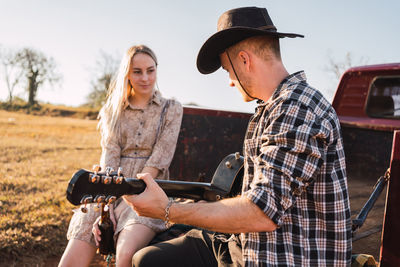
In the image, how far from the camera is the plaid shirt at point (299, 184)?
4.50ft

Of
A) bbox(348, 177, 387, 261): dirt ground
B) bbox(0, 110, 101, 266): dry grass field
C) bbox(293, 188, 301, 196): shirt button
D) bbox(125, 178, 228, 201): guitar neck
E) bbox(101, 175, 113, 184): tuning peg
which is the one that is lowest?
bbox(0, 110, 101, 266): dry grass field

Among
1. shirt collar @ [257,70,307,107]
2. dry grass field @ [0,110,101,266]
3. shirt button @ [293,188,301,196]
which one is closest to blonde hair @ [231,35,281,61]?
shirt collar @ [257,70,307,107]

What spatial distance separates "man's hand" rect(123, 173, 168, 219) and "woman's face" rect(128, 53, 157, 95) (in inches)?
67.0

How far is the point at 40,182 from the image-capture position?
6840 millimetres

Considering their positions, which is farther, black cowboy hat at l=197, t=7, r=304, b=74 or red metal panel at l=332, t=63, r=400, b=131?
red metal panel at l=332, t=63, r=400, b=131

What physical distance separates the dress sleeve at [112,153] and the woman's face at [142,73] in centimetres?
46

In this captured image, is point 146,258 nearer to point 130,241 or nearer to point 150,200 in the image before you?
point 130,241

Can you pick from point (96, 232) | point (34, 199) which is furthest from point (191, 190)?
point (34, 199)

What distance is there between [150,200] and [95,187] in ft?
0.82

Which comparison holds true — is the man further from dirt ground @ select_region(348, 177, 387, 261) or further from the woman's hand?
the woman's hand

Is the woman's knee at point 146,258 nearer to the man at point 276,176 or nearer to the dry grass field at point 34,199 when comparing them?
the man at point 276,176

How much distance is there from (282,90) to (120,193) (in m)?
0.86

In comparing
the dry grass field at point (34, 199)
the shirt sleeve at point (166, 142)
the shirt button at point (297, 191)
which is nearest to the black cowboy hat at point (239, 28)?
the shirt button at point (297, 191)

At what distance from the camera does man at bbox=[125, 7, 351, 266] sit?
1.38m
